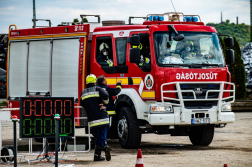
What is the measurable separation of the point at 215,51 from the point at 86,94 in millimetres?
3626

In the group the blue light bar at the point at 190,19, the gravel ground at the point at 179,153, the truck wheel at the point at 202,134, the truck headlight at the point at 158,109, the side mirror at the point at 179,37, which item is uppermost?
the blue light bar at the point at 190,19

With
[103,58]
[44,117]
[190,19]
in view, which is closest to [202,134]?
[190,19]

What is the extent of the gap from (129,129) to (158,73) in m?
1.55

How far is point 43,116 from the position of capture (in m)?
9.72

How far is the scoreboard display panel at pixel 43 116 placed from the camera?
9.55 metres

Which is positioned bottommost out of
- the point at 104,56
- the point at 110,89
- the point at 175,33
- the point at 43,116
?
the point at 43,116

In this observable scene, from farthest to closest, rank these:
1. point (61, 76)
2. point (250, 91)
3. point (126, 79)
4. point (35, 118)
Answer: point (250, 91)
point (61, 76)
point (126, 79)
point (35, 118)

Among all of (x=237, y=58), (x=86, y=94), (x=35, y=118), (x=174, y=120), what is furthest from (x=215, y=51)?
(x=237, y=58)

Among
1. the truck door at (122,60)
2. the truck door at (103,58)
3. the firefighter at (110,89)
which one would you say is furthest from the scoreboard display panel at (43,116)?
the truck door at (103,58)

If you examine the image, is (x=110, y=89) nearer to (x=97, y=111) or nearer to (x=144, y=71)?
(x=97, y=111)

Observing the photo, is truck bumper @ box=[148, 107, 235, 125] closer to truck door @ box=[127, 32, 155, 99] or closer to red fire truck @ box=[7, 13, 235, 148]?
red fire truck @ box=[7, 13, 235, 148]

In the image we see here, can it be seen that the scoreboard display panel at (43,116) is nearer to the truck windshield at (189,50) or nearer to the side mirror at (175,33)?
the truck windshield at (189,50)

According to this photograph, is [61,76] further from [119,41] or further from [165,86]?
[165,86]

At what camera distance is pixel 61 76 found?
539 inches
